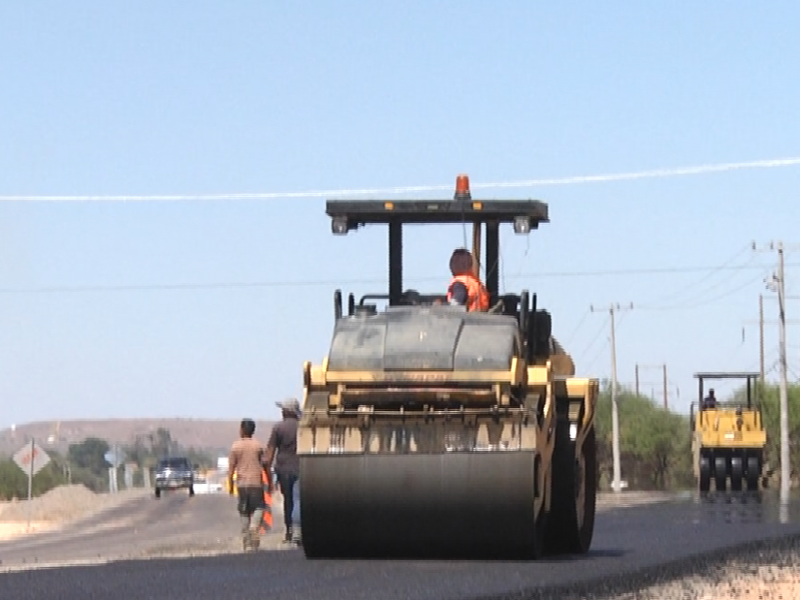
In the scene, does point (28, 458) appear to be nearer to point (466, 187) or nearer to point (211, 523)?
point (211, 523)

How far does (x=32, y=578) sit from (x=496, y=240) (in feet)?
17.5

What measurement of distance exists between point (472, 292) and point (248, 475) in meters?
5.70

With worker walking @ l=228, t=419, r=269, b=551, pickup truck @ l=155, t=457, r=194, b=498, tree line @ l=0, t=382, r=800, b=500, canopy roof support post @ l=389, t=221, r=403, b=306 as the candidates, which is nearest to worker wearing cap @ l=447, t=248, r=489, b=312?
canopy roof support post @ l=389, t=221, r=403, b=306

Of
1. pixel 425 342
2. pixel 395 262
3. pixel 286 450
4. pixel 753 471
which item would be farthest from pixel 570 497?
pixel 753 471

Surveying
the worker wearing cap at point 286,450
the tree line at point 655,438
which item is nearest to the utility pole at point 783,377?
the tree line at point 655,438

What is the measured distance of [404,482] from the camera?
1486cm

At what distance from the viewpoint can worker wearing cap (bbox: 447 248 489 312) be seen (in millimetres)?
16141

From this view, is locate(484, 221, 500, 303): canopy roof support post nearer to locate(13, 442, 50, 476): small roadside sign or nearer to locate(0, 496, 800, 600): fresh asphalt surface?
locate(0, 496, 800, 600): fresh asphalt surface

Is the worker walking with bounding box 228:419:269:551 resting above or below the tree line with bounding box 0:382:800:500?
above

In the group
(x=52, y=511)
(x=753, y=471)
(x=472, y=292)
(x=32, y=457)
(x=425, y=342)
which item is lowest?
(x=52, y=511)

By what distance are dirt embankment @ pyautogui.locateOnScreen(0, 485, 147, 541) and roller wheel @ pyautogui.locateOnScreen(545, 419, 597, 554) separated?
99.7 ft

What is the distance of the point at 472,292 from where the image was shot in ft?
53.3

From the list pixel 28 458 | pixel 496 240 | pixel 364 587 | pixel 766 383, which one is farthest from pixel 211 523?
pixel 766 383

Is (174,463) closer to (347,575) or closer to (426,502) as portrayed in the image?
(426,502)
